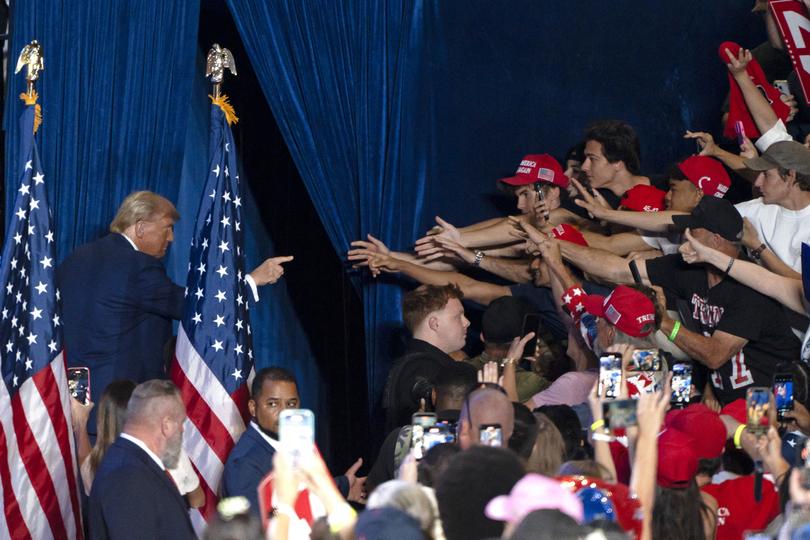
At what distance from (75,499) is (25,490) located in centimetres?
24

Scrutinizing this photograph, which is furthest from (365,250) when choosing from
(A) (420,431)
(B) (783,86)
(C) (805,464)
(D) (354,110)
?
(C) (805,464)

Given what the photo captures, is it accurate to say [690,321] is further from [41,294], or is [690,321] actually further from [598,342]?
[41,294]

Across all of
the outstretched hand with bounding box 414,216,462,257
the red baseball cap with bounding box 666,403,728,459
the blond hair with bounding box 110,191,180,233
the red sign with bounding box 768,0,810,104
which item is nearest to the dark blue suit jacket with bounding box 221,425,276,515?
the red baseball cap with bounding box 666,403,728,459

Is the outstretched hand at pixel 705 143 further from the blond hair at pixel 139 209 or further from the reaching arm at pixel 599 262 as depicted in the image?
the blond hair at pixel 139 209

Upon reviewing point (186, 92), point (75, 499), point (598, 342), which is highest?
point (186, 92)

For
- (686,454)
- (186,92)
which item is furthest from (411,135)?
(686,454)

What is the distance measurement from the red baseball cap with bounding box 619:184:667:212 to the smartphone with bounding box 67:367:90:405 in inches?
116

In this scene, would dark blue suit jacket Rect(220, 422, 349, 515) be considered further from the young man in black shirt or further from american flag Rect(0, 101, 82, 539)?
the young man in black shirt

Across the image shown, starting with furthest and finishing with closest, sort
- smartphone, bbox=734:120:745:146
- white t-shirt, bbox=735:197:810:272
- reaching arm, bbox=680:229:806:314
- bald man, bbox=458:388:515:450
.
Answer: smartphone, bbox=734:120:745:146 < white t-shirt, bbox=735:197:810:272 < reaching arm, bbox=680:229:806:314 < bald man, bbox=458:388:515:450

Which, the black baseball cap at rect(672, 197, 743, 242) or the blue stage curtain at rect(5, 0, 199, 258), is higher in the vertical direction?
the blue stage curtain at rect(5, 0, 199, 258)

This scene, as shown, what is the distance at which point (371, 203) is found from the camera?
779 cm

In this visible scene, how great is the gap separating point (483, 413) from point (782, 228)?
2969 millimetres

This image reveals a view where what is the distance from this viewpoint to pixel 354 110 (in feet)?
25.9

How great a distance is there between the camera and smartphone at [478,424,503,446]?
4.02 metres
